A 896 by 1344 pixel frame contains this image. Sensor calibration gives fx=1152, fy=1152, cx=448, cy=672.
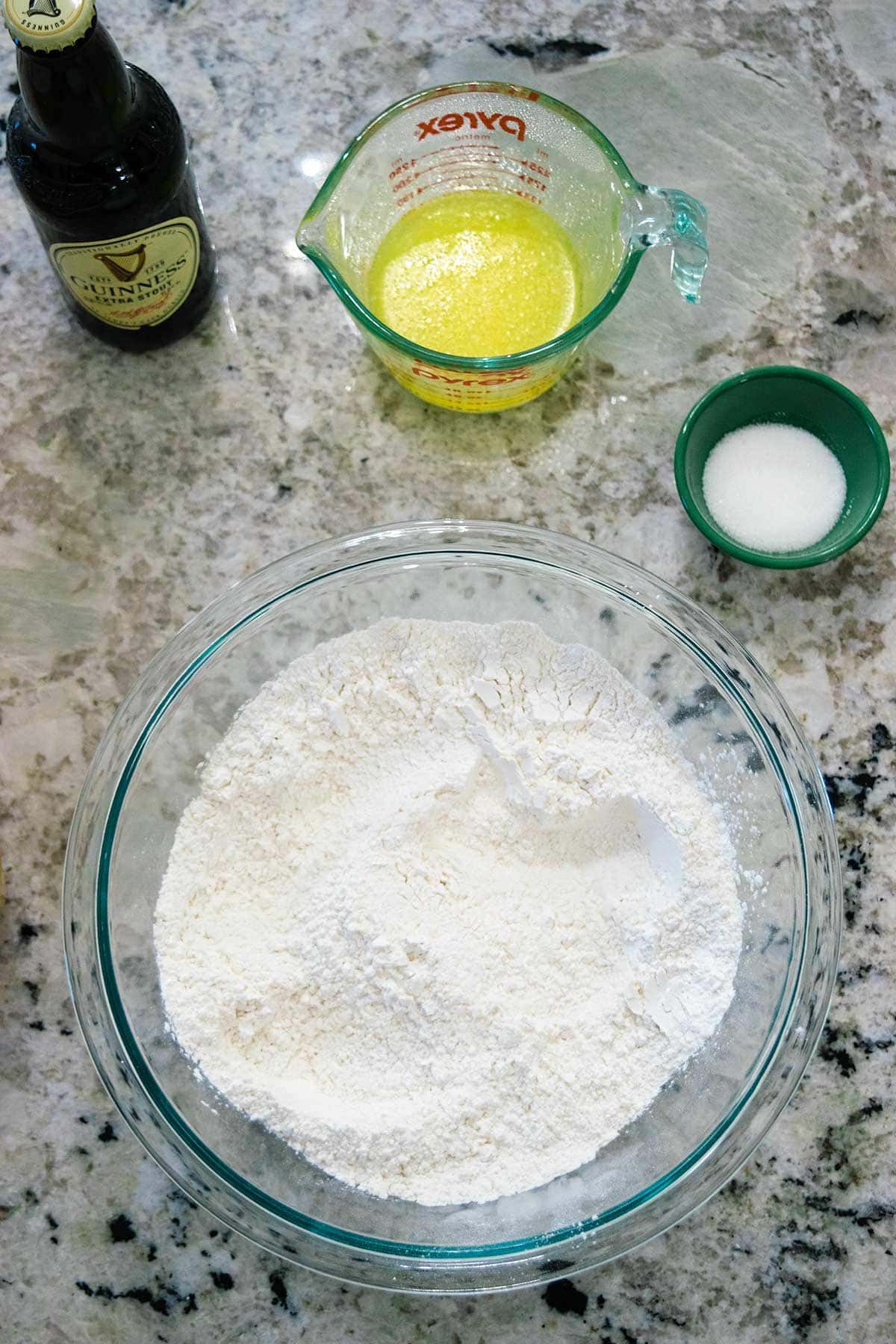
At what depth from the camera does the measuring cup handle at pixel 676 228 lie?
3.75 ft

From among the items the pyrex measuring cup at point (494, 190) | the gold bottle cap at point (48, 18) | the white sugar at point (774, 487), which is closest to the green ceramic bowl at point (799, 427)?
the white sugar at point (774, 487)

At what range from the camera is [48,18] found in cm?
85

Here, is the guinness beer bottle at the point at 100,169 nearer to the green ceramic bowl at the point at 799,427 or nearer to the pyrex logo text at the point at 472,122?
the pyrex logo text at the point at 472,122

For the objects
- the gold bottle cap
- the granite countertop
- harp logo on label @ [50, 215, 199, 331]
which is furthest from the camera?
the granite countertop

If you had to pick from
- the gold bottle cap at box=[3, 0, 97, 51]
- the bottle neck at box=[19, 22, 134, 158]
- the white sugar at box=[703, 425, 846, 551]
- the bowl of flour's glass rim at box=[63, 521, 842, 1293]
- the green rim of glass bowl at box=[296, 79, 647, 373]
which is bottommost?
the bowl of flour's glass rim at box=[63, 521, 842, 1293]

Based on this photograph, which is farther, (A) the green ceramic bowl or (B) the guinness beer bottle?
(A) the green ceramic bowl

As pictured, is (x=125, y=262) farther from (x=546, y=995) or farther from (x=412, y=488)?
(x=546, y=995)

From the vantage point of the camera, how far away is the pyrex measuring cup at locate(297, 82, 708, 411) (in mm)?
1144

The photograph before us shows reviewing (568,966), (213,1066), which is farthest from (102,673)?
(568,966)

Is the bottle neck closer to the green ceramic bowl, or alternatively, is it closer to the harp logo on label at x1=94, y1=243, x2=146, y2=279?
the harp logo on label at x1=94, y1=243, x2=146, y2=279

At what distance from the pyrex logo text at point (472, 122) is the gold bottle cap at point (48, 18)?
446 millimetres

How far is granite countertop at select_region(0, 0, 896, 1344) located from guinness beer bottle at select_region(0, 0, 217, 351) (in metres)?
0.16

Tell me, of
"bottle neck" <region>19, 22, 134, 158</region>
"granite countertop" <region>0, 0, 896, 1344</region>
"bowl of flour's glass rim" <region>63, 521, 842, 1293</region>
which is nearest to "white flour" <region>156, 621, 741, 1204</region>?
"bowl of flour's glass rim" <region>63, 521, 842, 1293</region>

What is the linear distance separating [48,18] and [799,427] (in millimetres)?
837
